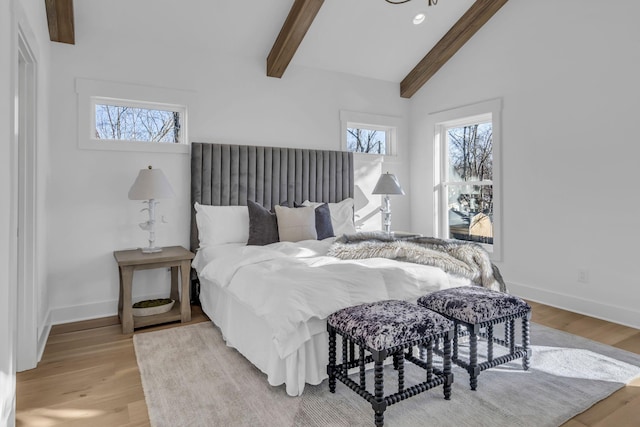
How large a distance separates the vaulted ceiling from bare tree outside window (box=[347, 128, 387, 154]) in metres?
0.71

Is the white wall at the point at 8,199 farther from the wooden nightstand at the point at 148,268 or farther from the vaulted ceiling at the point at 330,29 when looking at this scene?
the vaulted ceiling at the point at 330,29

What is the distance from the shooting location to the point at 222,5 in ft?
12.3

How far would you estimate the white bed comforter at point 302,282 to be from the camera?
7.12ft

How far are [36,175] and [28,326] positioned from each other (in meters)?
1.02

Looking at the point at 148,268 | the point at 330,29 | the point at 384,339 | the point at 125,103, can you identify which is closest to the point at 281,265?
the point at 384,339

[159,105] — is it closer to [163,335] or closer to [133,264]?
[133,264]

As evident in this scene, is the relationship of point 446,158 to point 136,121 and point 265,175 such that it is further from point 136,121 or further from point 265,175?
point 136,121

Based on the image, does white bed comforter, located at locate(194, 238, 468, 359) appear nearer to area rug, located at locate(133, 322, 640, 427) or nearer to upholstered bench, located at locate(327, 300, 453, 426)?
upholstered bench, located at locate(327, 300, 453, 426)

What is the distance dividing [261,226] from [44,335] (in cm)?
191

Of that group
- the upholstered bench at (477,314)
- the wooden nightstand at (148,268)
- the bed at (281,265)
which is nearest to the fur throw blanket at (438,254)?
the bed at (281,265)

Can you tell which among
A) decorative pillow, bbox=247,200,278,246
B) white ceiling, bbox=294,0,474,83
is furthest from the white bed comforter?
white ceiling, bbox=294,0,474,83

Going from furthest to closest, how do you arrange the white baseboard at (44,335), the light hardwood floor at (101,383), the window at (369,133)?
the window at (369,133), the white baseboard at (44,335), the light hardwood floor at (101,383)

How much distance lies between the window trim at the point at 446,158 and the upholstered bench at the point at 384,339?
8.80 feet

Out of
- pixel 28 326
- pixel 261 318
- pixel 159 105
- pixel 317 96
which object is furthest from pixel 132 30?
pixel 261 318
